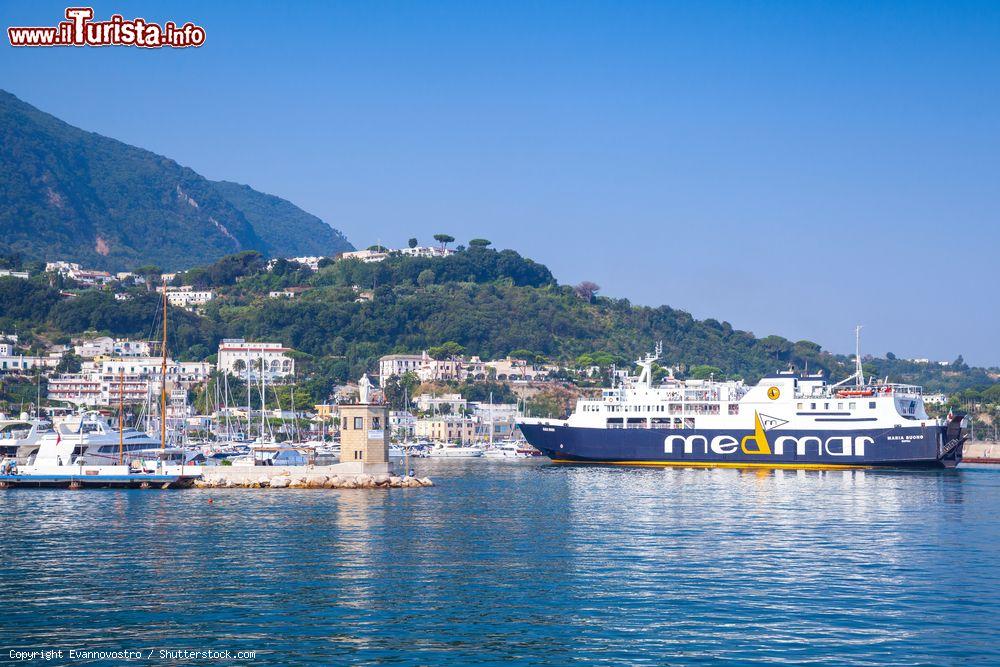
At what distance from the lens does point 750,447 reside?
2645 inches

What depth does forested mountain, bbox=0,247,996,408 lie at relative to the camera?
15350cm

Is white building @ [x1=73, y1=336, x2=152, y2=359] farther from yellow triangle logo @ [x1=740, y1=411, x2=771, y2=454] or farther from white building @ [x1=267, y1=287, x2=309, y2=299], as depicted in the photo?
yellow triangle logo @ [x1=740, y1=411, x2=771, y2=454]

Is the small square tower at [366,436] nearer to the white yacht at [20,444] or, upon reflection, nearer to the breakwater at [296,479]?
the breakwater at [296,479]

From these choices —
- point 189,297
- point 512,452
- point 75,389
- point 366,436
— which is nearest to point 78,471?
point 366,436

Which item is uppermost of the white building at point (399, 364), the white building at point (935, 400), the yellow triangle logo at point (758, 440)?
the white building at point (399, 364)

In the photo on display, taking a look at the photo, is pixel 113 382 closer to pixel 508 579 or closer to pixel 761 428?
pixel 761 428

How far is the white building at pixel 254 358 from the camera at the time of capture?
141 meters

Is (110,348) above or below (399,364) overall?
above

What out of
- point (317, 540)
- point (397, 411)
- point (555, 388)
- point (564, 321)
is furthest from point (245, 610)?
point (564, 321)

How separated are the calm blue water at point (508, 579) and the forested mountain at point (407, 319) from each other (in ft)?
299

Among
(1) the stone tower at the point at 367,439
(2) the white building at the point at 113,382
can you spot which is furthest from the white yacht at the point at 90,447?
(2) the white building at the point at 113,382

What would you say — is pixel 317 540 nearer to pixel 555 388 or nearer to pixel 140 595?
pixel 140 595

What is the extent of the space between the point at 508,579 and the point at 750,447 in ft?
146

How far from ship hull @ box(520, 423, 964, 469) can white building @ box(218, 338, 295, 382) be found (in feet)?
248
